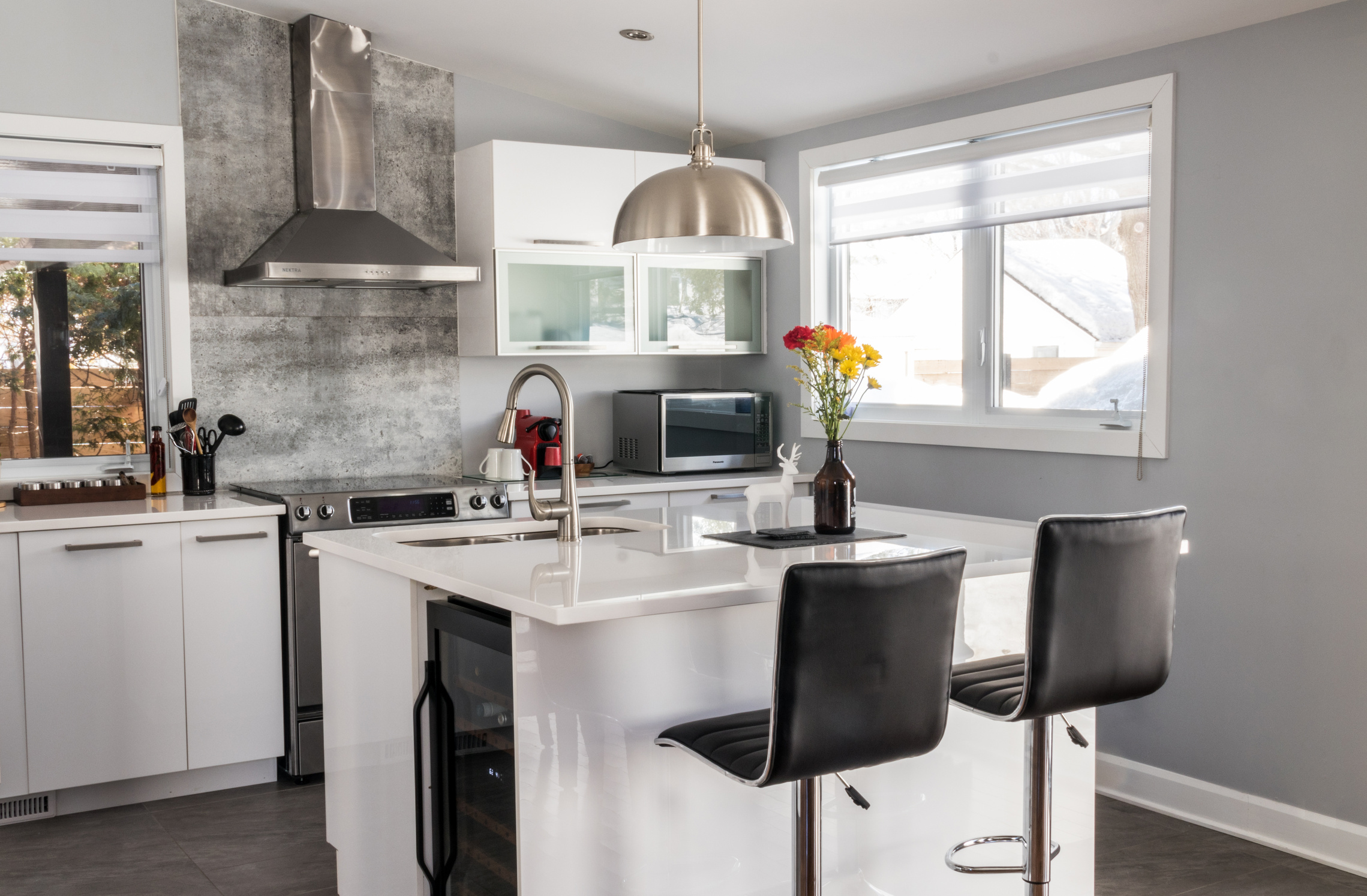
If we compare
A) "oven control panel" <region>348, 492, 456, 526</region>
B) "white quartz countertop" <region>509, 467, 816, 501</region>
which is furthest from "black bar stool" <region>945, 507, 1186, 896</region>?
"oven control panel" <region>348, 492, 456, 526</region>

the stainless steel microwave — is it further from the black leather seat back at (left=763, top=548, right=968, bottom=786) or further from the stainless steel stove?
the black leather seat back at (left=763, top=548, right=968, bottom=786)

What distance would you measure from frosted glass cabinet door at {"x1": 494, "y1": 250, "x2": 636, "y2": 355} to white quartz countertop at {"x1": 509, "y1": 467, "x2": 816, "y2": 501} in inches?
20.7

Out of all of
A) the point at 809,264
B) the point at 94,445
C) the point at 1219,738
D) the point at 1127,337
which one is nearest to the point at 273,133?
the point at 94,445

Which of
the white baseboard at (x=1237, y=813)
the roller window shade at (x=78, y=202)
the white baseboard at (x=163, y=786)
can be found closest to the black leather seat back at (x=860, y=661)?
the white baseboard at (x=1237, y=813)

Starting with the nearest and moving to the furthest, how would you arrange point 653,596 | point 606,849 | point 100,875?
point 653,596, point 606,849, point 100,875

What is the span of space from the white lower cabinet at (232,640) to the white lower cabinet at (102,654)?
4cm

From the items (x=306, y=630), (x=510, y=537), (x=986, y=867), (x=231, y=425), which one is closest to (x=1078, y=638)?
(x=986, y=867)

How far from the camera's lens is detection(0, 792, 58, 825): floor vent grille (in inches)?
140

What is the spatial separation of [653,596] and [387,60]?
134 inches

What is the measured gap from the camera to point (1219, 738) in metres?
3.46

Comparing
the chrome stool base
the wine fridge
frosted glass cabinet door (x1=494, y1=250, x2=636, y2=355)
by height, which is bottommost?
the chrome stool base

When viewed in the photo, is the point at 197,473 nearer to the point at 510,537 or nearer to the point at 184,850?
the point at 184,850

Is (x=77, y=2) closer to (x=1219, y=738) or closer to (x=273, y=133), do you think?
(x=273, y=133)

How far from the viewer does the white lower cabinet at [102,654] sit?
3.50 m
